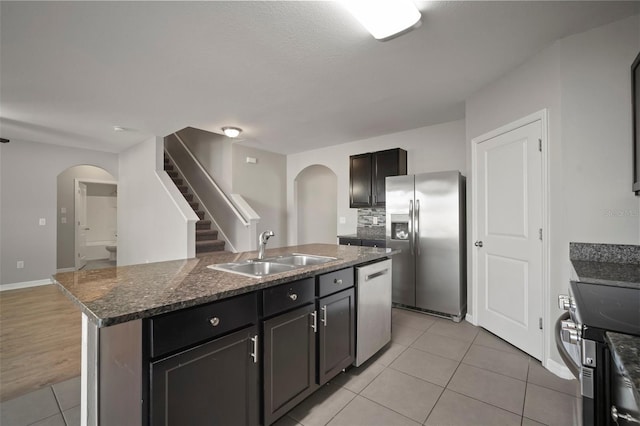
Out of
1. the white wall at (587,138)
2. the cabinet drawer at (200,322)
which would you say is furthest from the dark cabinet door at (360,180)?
the cabinet drawer at (200,322)

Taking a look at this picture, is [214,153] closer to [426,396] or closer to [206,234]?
[206,234]

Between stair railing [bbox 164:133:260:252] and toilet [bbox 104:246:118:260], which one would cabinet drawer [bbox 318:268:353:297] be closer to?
stair railing [bbox 164:133:260:252]

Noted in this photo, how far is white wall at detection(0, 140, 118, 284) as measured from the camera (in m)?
4.60

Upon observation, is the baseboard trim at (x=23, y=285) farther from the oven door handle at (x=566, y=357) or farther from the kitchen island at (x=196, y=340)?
the oven door handle at (x=566, y=357)

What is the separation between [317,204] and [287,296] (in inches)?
189

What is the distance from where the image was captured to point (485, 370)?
220 centimetres

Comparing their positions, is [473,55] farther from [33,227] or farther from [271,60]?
[33,227]

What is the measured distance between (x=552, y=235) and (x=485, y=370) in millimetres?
1170

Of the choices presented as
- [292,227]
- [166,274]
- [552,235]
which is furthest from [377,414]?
[292,227]

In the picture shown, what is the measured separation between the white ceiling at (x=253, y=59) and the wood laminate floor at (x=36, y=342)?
2473mm

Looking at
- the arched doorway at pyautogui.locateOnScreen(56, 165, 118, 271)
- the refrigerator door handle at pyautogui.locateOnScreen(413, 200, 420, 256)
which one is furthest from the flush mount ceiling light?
the arched doorway at pyautogui.locateOnScreen(56, 165, 118, 271)

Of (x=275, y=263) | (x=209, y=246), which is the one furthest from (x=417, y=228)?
(x=209, y=246)

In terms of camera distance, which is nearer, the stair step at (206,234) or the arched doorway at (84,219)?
the stair step at (206,234)

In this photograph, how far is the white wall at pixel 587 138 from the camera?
1.91 m
